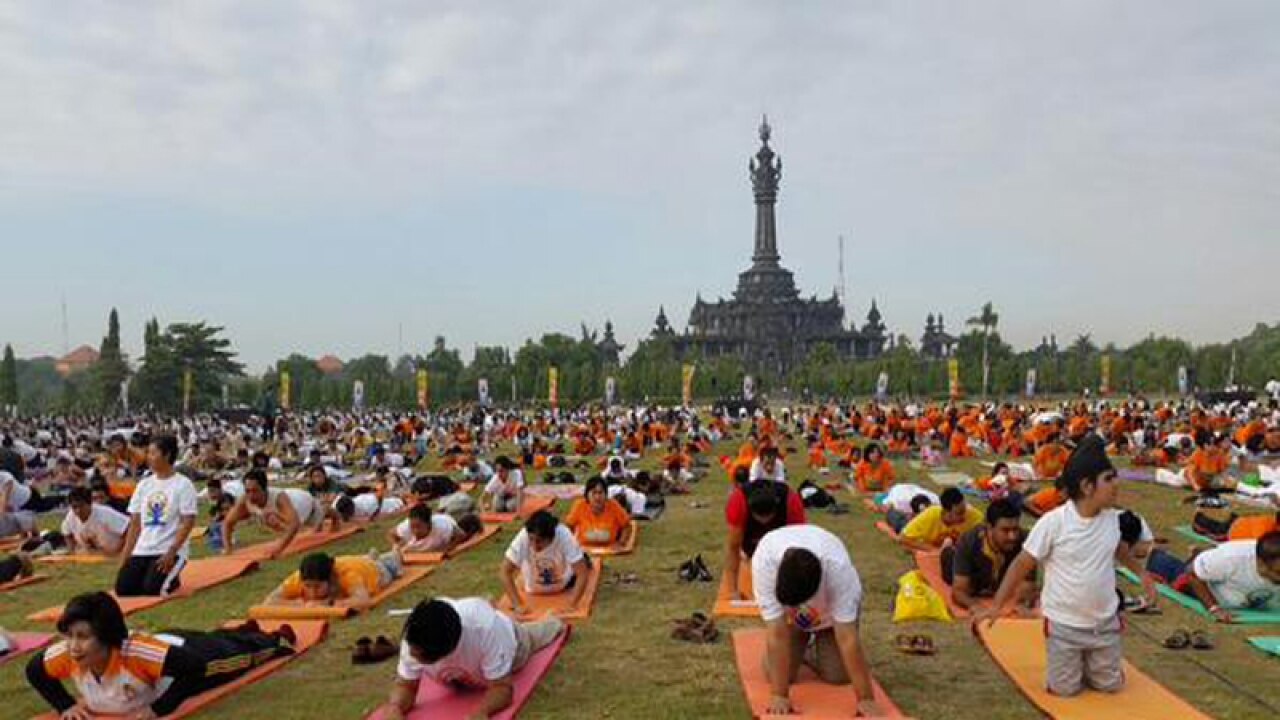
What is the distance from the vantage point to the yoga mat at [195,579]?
Result: 8.69 metres

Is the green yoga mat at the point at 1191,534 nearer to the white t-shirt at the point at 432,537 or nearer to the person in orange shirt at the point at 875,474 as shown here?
the person in orange shirt at the point at 875,474

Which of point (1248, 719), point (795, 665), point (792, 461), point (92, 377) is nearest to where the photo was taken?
point (1248, 719)

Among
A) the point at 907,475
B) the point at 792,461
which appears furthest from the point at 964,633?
the point at 792,461

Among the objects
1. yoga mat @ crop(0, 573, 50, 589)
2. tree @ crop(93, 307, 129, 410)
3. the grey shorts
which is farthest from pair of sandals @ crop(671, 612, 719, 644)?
tree @ crop(93, 307, 129, 410)

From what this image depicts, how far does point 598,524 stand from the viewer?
11.6m

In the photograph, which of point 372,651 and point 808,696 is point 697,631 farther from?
point 372,651

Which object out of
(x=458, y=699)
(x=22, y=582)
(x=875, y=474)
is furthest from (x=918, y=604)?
(x=22, y=582)

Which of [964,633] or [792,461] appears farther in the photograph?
[792,461]

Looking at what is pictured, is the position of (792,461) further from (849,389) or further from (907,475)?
(849,389)

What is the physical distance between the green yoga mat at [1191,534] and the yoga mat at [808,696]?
23.6 feet

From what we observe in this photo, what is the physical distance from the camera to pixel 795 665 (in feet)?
19.8

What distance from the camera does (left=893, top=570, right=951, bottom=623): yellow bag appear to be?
26.3ft

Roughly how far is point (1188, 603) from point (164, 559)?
8.87 m

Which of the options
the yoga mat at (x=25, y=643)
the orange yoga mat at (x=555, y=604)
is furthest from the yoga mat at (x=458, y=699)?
the yoga mat at (x=25, y=643)
